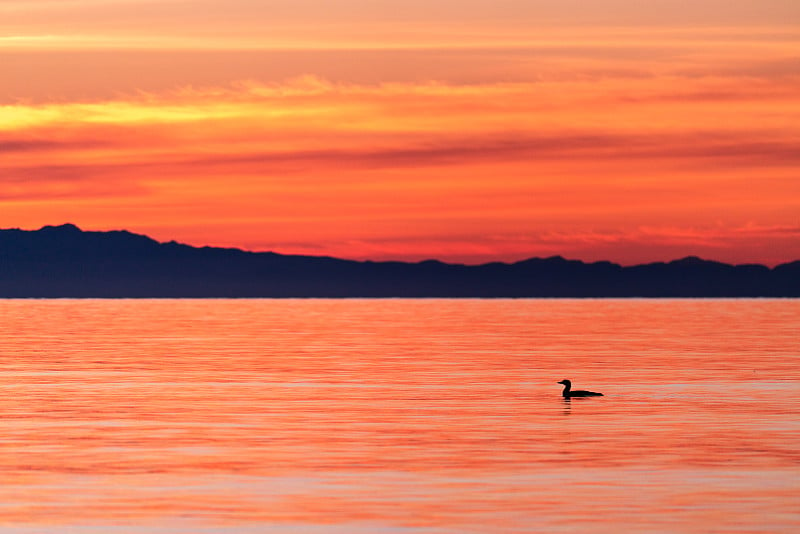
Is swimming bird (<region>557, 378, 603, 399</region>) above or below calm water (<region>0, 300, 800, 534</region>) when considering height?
above

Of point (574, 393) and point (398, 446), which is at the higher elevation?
point (574, 393)

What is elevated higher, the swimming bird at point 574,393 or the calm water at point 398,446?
the swimming bird at point 574,393

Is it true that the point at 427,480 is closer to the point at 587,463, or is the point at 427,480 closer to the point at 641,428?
the point at 587,463

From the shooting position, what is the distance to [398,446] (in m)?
37.3

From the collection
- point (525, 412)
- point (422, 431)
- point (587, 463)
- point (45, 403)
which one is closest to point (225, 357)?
point (45, 403)

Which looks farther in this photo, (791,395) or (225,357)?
(225,357)

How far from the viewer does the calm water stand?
2783 centimetres

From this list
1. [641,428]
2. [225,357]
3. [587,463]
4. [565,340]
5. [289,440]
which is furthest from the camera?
[565,340]

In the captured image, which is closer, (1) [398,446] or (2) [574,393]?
(1) [398,446]

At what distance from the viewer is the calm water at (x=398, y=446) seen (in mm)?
27828

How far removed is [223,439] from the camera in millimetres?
38875

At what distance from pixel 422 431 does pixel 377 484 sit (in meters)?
9.37

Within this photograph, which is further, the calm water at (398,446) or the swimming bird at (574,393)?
the swimming bird at (574,393)

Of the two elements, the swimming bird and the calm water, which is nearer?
the calm water
